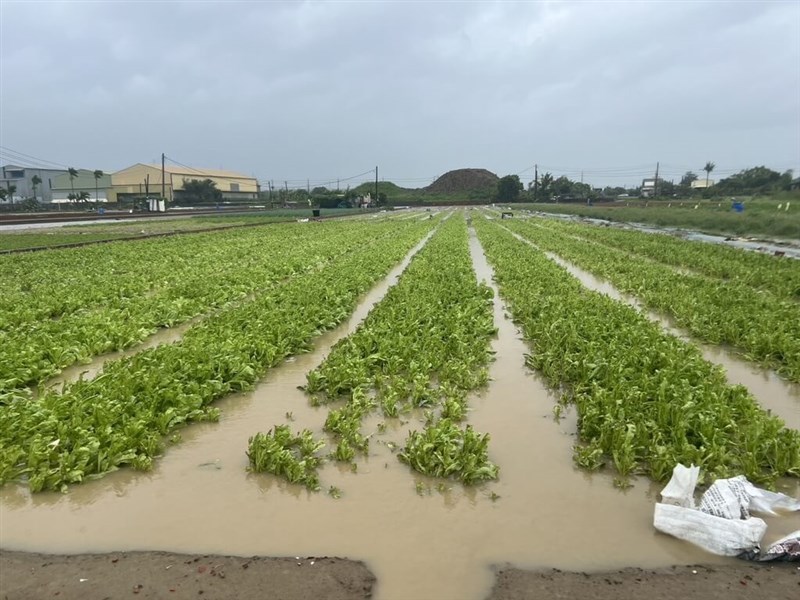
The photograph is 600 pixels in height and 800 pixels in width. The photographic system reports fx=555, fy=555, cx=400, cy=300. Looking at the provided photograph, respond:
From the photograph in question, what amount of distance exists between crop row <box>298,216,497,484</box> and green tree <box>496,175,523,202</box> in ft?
349

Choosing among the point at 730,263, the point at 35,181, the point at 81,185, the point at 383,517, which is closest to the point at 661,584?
the point at 383,517

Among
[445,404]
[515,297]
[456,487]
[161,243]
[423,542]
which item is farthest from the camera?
[161,243]

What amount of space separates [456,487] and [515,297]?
25.4 feet

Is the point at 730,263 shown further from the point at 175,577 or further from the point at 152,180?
Answer: the point at 152,180

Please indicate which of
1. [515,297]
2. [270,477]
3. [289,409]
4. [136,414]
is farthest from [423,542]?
[515,297]

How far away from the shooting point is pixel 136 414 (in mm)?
5227

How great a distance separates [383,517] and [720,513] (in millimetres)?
2283

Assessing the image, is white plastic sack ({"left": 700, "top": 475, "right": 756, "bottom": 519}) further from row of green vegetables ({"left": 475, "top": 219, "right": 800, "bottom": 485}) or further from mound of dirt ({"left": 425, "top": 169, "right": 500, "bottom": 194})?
mound of dirt ({"left": 425, "top": 169, "right": 500, "bottom": 194})

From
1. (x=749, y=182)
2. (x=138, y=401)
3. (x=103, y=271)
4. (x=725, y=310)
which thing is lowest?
(x=138, y=401)

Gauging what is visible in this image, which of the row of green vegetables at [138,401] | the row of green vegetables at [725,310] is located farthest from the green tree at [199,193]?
the row of green vegetables at [138,401]

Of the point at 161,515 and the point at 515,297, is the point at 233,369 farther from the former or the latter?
the point at 515,297

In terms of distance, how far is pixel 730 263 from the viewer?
16391 millimetres

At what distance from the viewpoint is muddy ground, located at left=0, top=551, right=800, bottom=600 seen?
3.13 metres

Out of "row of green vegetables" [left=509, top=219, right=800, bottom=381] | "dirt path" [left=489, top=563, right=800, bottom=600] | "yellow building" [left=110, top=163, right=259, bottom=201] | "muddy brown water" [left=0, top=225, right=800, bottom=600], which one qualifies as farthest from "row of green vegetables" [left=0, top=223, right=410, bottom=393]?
"yellow building" [left=110, top=163, right=259, bottom=201]
